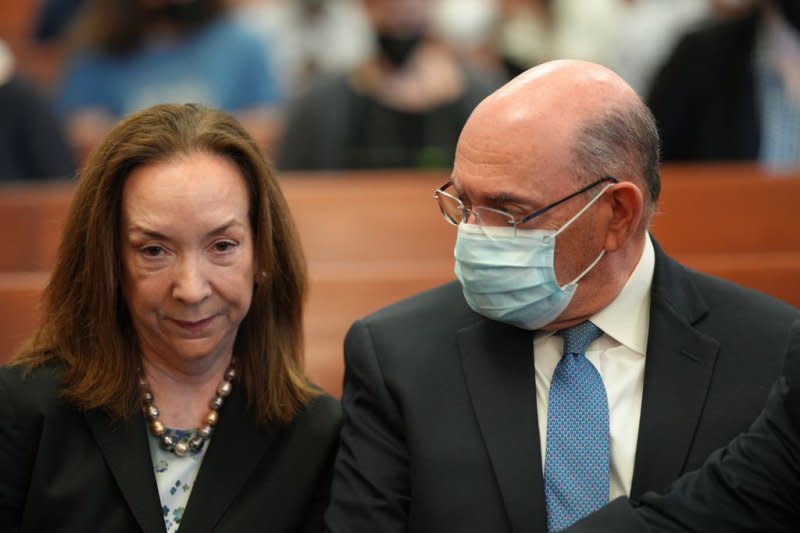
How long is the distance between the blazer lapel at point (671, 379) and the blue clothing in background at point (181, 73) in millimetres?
2771

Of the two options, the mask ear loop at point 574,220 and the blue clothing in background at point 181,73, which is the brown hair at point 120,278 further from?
the blue clothing in background at point 181,73

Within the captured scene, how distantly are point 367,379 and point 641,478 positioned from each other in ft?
1.65

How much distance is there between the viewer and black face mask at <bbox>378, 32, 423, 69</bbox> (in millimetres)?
4250

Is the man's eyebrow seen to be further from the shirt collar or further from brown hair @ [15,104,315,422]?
brown hair @ [15,104,315,422]

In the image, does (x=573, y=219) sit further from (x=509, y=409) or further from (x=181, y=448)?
(x=181, y=448)

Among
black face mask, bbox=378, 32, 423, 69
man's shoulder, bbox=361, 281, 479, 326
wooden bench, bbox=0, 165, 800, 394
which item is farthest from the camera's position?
black face mask, bbox=378, 32, 423, 69

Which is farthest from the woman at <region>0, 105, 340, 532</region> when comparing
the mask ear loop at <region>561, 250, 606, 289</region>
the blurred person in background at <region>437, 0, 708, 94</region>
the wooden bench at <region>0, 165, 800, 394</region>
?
the blurred person in background at <region>437, 0, 708, 94</region>

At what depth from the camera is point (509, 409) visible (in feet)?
7.48

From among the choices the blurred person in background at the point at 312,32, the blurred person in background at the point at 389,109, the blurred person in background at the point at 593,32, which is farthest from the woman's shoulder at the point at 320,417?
the blurred person in background at the point at 312,32

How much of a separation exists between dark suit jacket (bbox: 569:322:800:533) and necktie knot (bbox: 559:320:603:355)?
31 centimetres

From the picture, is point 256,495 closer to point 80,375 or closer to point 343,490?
point 343,490

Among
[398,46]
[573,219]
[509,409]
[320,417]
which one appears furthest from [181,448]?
[398,46]

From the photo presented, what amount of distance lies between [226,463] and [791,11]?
8.64ft

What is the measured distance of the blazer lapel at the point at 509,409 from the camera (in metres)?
2.21
